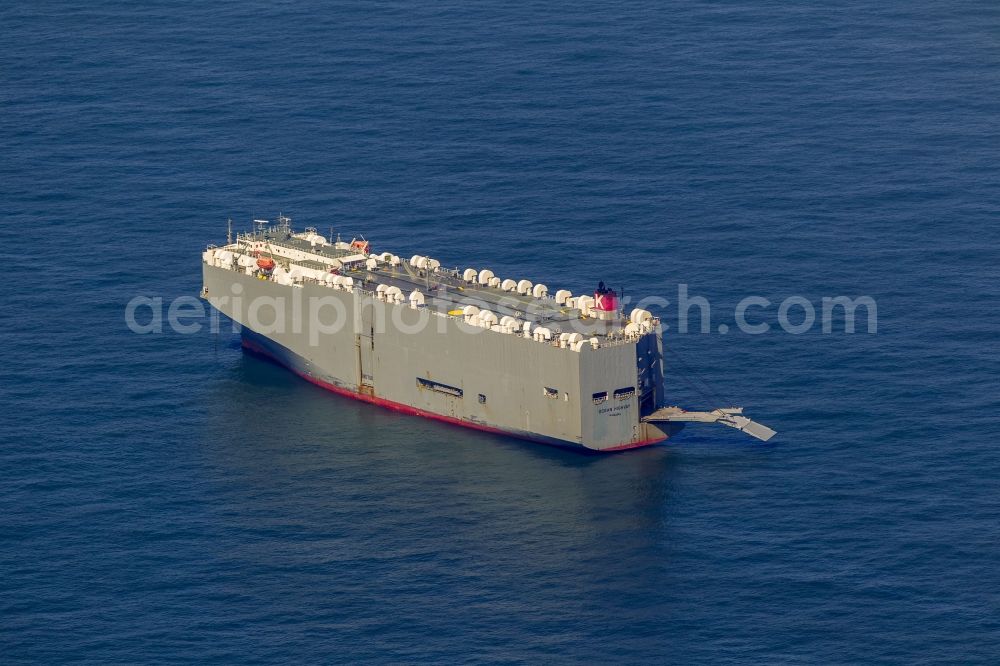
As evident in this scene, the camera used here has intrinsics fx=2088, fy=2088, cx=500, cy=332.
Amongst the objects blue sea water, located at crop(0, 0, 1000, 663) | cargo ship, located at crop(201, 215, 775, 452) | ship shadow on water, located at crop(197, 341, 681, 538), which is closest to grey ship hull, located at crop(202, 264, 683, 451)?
cargo ship, located at crop(201, 215, 775, 452)

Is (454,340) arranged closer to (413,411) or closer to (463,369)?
(463,369)

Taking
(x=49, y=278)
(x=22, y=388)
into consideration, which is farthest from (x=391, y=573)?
(x=49, y=278)

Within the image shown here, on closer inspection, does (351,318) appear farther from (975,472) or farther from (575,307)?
(975,472)

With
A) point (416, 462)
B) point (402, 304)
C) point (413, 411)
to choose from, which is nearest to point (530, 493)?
point (416, 462)

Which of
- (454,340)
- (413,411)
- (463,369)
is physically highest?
(454,340)

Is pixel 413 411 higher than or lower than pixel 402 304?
lower

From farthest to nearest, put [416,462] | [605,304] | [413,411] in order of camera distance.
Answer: [413,411] < [605,304] < [416,462]

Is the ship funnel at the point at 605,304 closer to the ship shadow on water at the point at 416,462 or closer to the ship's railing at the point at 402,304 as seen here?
A: the ship's railing at the point at 402,304
